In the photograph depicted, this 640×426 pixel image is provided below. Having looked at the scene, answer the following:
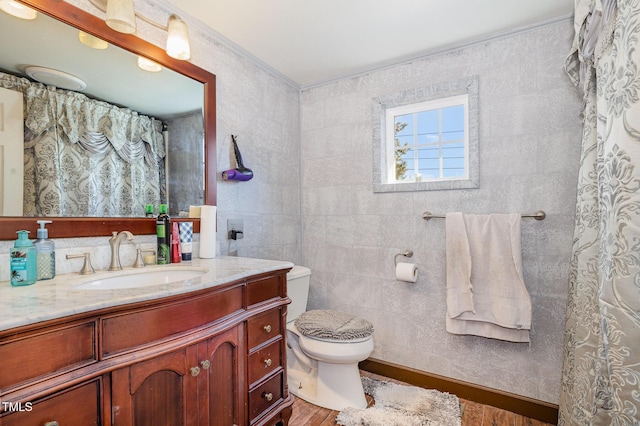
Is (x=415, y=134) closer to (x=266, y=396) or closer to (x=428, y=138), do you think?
(x=428, y=138)

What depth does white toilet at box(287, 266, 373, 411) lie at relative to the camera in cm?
178

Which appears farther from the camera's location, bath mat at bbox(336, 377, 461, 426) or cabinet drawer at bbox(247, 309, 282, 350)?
bath mat at bbox(336, 377, 461, 426)

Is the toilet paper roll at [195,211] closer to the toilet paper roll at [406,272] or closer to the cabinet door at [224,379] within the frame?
the cabinet door at [224,379]

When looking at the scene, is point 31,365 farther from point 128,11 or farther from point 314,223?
point 314,223

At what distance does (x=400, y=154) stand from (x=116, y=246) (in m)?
1.81

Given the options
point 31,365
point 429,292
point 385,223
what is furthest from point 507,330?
point 31,365

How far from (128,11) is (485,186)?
6.37 ft

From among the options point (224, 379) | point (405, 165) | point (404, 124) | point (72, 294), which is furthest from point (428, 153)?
point (72, 294)

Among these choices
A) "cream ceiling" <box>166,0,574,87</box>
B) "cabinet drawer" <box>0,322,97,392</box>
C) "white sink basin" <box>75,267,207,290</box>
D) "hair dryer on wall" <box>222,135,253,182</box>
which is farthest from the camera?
"hair dryer on wall" <box>222,135,253,182</box>

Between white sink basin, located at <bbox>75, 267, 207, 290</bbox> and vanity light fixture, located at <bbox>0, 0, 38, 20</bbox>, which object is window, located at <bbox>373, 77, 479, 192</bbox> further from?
vanity light fixture, located at <bbox>0, 0, 38, 20</bbox>

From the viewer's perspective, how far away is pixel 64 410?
0.77 metres

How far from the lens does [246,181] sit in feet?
6.81

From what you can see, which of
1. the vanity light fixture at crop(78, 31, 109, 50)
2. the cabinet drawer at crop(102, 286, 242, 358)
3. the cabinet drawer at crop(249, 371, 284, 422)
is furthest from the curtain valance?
the cabinet drawer at crop(249, 371, 284, 422)

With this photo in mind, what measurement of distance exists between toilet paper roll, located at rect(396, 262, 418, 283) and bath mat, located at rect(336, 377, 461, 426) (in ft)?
2.27
